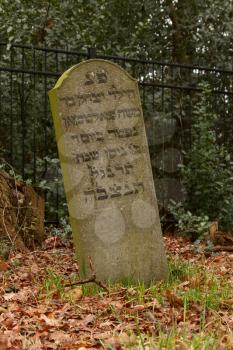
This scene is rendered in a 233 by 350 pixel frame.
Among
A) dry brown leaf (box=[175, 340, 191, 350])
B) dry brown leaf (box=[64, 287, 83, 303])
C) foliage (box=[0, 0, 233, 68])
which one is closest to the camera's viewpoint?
dry brown leaf (box=[175, 340, 191, 350])

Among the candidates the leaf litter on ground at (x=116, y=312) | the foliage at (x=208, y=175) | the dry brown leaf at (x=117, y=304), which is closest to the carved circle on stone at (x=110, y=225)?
the leaf litter on ground at (x=116, y=312)

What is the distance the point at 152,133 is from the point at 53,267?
180 inches

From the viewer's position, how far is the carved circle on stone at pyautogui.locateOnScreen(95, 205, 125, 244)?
452cm

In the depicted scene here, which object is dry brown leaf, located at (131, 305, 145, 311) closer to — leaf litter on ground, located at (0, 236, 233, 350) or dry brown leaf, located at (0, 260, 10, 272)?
leaf litter on ground, located at (0, 236, 233, 350)

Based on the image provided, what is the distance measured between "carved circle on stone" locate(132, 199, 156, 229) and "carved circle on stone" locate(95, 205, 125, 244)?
4.2 inches

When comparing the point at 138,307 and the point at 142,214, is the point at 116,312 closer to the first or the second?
the point at 138,307

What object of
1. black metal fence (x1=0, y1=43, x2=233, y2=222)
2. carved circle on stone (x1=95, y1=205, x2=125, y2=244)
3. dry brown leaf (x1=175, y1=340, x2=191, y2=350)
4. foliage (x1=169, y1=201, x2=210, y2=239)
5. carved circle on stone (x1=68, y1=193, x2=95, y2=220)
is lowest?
foliage (x1=169, y1=201, x2=210, y2=239)

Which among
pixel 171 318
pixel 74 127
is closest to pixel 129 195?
pixel 74 127

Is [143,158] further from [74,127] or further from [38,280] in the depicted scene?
[38,280]

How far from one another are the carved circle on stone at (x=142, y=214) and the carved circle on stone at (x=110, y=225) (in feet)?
0.35

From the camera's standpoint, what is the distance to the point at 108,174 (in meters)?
4.61

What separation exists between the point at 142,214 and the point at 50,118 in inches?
172

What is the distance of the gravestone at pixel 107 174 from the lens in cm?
452

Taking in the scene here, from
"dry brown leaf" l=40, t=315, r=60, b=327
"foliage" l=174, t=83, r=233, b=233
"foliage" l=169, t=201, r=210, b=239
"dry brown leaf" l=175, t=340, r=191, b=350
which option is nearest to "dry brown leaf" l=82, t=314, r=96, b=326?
"dry brown leaf" l=40, t=315, r=60, b=327
